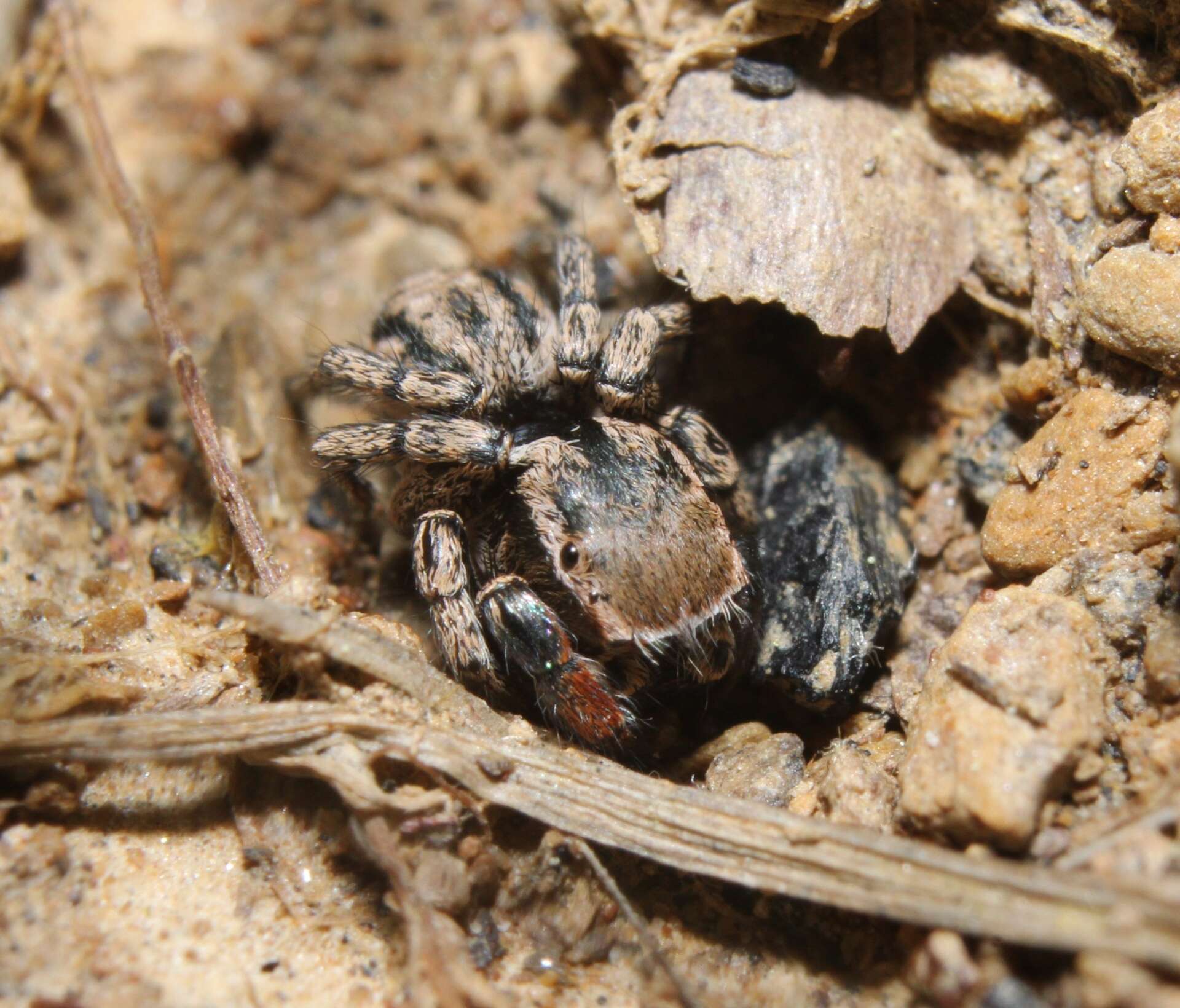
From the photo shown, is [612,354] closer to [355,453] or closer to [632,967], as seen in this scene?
[355,453]

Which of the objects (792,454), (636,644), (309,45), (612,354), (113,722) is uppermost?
(309,45)

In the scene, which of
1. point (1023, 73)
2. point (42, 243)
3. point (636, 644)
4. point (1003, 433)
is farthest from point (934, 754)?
point (42, 243)

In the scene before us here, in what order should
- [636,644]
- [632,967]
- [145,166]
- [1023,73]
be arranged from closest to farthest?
[632,967] → [636,644] → [1023,73] → [145,166]

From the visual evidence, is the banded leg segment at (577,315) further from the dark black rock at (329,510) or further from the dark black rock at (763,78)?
the dark black rock at (329,510)

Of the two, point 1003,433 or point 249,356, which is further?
point 249,356

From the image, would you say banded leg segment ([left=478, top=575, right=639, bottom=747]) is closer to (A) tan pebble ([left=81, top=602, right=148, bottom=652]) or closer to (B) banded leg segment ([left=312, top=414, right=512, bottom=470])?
(B) banded leg segment ([left=312, top=414, right=512, bottom=470])

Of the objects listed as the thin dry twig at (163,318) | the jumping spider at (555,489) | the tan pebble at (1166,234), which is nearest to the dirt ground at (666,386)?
the tan pebble at (1166,234)

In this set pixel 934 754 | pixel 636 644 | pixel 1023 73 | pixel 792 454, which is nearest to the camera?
pixel 934 754
